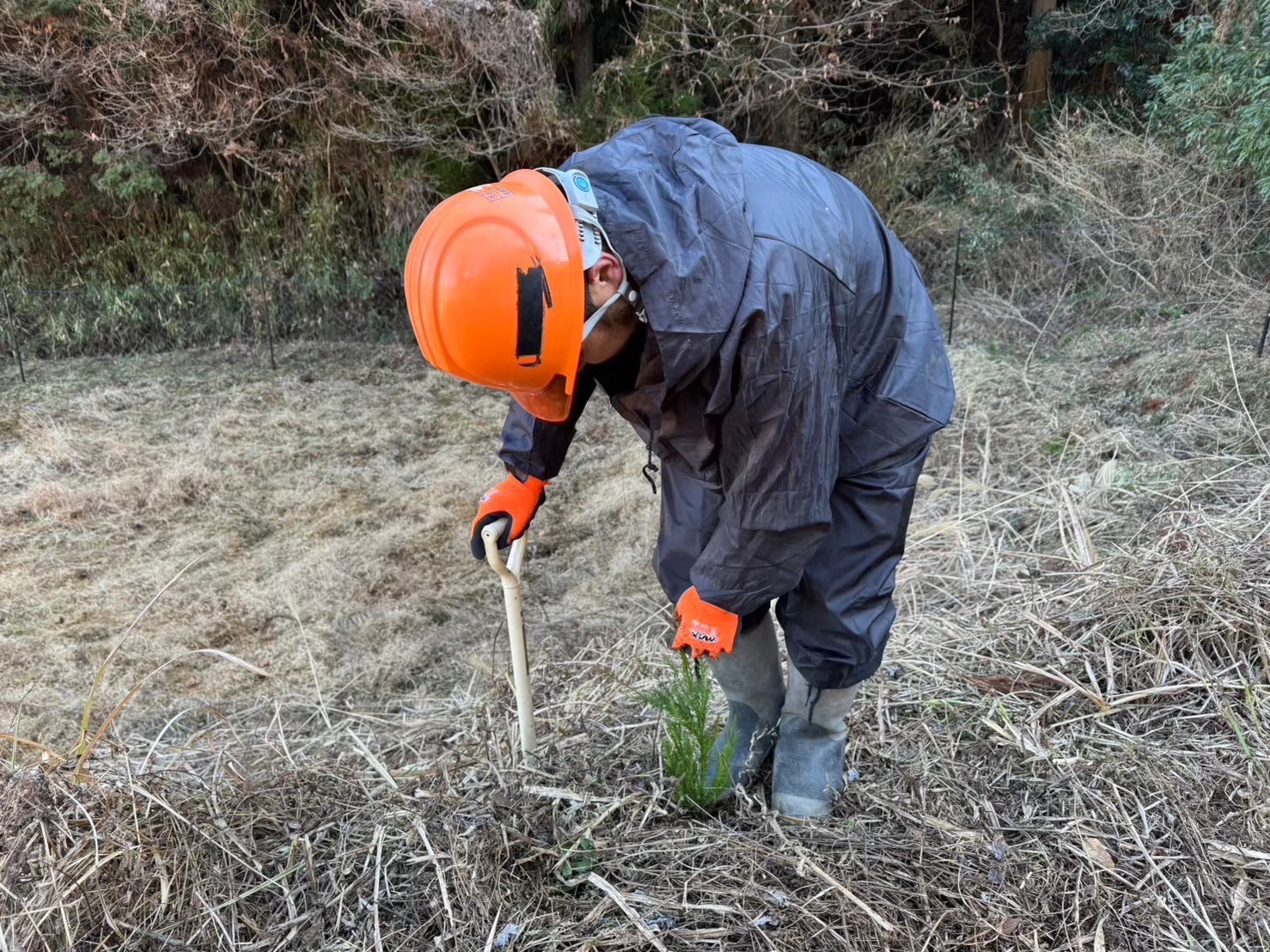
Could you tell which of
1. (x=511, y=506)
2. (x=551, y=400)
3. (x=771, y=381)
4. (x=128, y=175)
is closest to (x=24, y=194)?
(x=128, y=175)

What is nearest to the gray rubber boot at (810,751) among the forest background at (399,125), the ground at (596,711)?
the ground at (596,711)

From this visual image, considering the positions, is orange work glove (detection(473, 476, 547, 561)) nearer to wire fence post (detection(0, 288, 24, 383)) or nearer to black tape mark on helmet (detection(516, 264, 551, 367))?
black tape mark on helmet (detection(516, 264, 551, 367))

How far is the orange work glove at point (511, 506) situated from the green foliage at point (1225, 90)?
4.87m

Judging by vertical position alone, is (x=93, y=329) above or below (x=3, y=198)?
below

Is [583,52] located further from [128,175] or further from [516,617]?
[516,617]

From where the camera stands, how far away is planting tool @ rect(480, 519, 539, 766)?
6.07 ft

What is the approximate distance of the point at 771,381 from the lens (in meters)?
1.43

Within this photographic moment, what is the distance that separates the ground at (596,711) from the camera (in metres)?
1.69

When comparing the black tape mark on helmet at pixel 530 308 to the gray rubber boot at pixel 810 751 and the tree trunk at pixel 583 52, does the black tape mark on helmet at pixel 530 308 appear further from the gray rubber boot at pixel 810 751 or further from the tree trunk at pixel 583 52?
the tree trunk at pixel 583 52

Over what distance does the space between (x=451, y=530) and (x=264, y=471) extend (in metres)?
1.38

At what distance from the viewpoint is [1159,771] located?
2055 mm

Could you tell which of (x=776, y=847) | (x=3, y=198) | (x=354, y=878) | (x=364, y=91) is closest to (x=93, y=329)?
(x=3, y=198)

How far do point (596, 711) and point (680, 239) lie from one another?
151 cm

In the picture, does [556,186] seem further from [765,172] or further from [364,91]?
[364,91]
